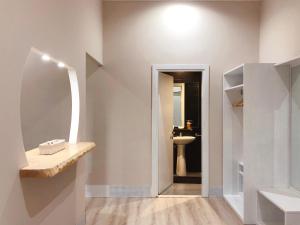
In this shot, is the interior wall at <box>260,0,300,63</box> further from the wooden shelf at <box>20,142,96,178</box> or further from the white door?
the wooden shelf at <box>20,142,96,178</box>

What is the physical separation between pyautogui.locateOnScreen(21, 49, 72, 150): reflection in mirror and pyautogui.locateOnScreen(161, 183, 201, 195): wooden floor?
110 inches

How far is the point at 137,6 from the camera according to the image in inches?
205

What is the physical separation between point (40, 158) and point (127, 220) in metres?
2.08

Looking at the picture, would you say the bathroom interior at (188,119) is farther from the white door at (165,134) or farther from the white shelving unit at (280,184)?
the white shelving unit at (280,184)

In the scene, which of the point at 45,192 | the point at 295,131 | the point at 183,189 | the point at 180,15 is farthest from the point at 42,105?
the point at 183,189

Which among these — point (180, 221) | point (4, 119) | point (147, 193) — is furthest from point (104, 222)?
point (4, 119)

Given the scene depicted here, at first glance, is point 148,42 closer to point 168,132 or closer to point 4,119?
point 168,132

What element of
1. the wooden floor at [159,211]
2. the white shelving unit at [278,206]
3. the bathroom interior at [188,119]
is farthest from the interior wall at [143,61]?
the bathroom interior at [188,119]

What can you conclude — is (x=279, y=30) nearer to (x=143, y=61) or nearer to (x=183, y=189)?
(x=143, y=61)

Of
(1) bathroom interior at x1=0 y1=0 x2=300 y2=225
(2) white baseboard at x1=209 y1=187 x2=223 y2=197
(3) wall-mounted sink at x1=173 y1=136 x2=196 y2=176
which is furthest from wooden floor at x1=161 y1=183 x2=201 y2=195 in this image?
(3) wall-mounted sink at x1=173 y1=136 x2=196 y2=176

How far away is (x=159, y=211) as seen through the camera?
14.7ft

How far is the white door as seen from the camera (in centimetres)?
545

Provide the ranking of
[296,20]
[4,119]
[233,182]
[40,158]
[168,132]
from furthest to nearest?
1. [168,132]
2. [233,182]
3. [296,20]
4. [40,158]
5. [4,119]

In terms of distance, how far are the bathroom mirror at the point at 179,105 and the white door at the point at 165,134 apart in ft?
3.51
